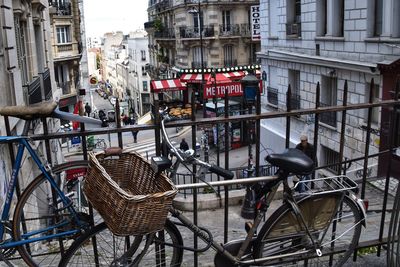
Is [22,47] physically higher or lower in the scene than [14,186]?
higher

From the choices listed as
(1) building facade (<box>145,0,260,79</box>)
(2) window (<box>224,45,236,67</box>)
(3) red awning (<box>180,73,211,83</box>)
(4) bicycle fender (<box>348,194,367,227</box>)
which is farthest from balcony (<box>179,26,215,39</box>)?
(4) bicycle fender (<box>348,194,367,227</box>)

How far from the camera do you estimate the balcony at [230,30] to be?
40.8 meters

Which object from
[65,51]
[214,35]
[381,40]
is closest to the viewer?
[381,40]

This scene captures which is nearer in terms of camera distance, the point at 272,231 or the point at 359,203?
the point at 272,231

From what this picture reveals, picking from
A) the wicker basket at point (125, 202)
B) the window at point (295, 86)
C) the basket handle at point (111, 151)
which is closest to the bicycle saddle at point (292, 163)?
the wicker basket at point (125, 202)

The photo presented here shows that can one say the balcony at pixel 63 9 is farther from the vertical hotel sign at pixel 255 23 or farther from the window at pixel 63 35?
the vertical hotel sign at pixel 255 23

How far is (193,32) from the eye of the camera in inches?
1649

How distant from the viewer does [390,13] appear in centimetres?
1476

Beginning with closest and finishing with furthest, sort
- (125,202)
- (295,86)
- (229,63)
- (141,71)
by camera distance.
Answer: (125,202)
(295,86)
(229,63)
(141,71)

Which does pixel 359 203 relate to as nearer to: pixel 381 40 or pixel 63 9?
pixel 381 40

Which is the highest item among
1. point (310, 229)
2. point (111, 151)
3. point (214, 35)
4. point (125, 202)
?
point (214, 35)

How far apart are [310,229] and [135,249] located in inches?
54.0

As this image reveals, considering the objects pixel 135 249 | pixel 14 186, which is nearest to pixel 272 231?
pixel 135 249

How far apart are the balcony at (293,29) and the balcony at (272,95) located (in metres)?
2.99
